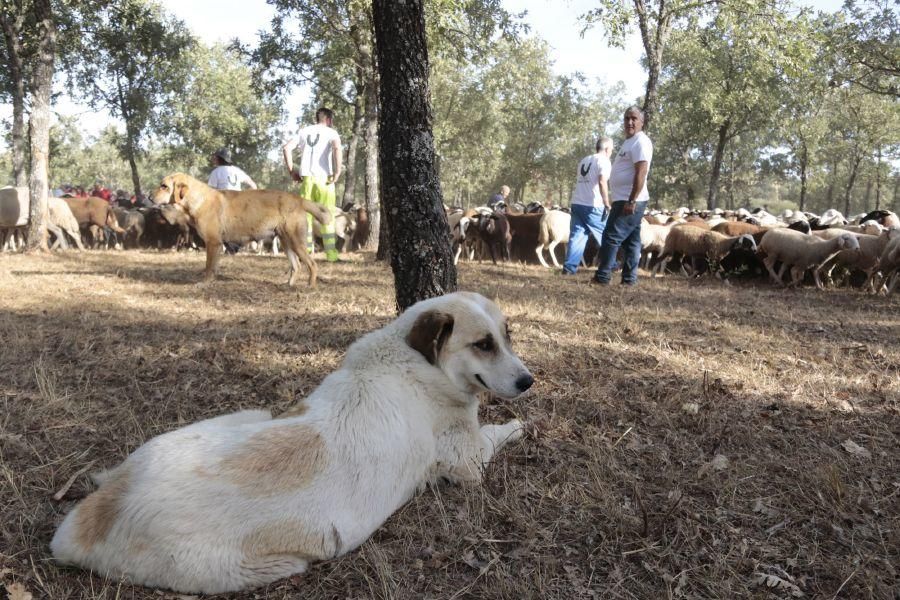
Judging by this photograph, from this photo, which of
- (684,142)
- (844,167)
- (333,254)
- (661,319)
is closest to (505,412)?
(661,319)

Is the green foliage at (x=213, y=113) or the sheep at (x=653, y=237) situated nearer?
the sheep at (x=653, y=237)

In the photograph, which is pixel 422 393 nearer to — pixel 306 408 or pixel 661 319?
pixel 306 408

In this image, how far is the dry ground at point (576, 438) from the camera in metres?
2.29

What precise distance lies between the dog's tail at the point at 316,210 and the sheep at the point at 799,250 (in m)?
8.68

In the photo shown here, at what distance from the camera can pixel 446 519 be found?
2.59 meters

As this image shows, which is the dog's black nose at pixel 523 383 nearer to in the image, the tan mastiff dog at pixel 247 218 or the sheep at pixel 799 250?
the tan mastiff dog at pixel 247 218

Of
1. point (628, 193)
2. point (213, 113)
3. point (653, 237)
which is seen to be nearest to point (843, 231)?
point (653, 237)

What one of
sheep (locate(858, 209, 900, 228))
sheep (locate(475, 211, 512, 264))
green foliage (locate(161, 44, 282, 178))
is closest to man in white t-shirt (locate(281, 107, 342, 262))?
sheep (locate(475, 211, 512, 264))

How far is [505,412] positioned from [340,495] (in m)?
1.86

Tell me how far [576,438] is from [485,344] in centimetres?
117

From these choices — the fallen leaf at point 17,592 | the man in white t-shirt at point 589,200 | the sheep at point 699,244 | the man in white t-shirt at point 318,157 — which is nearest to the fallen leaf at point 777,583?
the fallen leaf at point 17,592

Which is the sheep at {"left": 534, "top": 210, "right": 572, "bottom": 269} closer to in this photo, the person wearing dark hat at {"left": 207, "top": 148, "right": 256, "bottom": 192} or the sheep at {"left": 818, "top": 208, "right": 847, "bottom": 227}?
the sheep at {"left": 818, "top": 208, "right": 847, "bottom": 227}

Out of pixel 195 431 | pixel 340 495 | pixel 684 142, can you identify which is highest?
pixel 684 142

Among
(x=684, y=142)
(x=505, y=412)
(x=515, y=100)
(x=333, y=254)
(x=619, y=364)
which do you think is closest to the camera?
(x=505, y=412)
